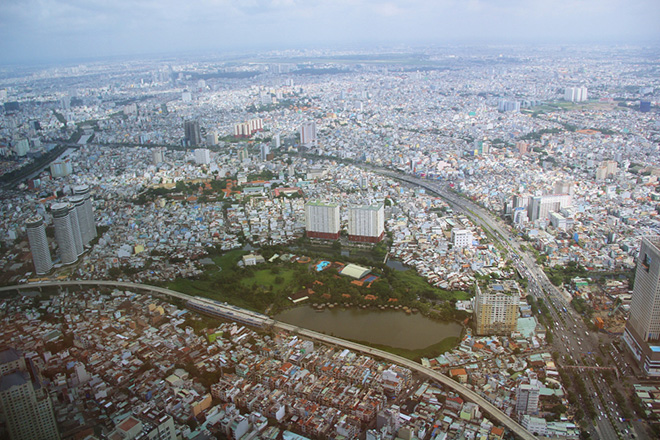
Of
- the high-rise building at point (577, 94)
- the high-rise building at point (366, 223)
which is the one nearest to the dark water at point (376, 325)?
the high-rise building at point (366, 223)

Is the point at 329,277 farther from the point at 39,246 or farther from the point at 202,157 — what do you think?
the point at 202,157

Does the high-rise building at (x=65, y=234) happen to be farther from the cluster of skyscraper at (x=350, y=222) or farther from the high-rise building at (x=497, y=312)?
the high-rise building at (x=497, y=312)

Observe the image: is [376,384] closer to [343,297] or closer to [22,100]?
[343,297]

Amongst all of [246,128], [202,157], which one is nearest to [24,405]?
[202,157]

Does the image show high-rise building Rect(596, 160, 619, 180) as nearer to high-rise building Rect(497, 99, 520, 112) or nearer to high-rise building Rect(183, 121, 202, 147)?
Answer: high-rise building Rect(497, 99, 520, 112)

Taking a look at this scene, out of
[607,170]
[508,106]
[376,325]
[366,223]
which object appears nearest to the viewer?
[376,325]
